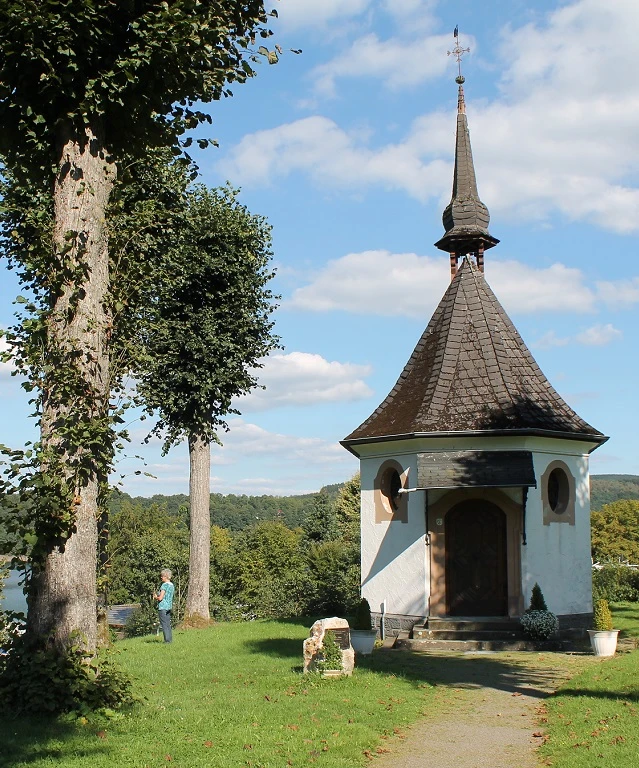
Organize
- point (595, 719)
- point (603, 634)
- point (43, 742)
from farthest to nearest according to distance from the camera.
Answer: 1. point (603, 634)
2. point (595, 719)
3. point (43, 742)

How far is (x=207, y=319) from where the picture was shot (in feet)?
69.4

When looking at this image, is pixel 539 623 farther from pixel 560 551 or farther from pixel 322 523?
pixel 322 523

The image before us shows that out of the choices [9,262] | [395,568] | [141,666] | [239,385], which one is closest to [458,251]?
[239,385]

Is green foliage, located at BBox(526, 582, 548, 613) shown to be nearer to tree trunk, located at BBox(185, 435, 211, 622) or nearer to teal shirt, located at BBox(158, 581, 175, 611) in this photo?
teal shirt, located at BBox(158, 581, 175, 611)

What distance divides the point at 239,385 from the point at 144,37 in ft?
44.6

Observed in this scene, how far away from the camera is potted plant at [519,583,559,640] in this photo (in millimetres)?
16391

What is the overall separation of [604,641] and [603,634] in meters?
0.12

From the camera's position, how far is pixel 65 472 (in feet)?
28.4

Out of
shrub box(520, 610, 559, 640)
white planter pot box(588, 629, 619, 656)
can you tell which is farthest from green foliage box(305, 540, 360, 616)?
white planter pot box(588, 629, 619, 656)

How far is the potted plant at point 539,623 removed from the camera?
1639 centimetres

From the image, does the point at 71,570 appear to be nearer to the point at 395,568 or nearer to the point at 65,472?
the point at 65,472

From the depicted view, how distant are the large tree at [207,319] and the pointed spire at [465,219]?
4.79 meters

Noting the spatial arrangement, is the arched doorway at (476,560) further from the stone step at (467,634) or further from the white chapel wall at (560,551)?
the stone step at (467,634)

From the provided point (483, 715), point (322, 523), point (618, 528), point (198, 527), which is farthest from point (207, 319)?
point (618, 528)
